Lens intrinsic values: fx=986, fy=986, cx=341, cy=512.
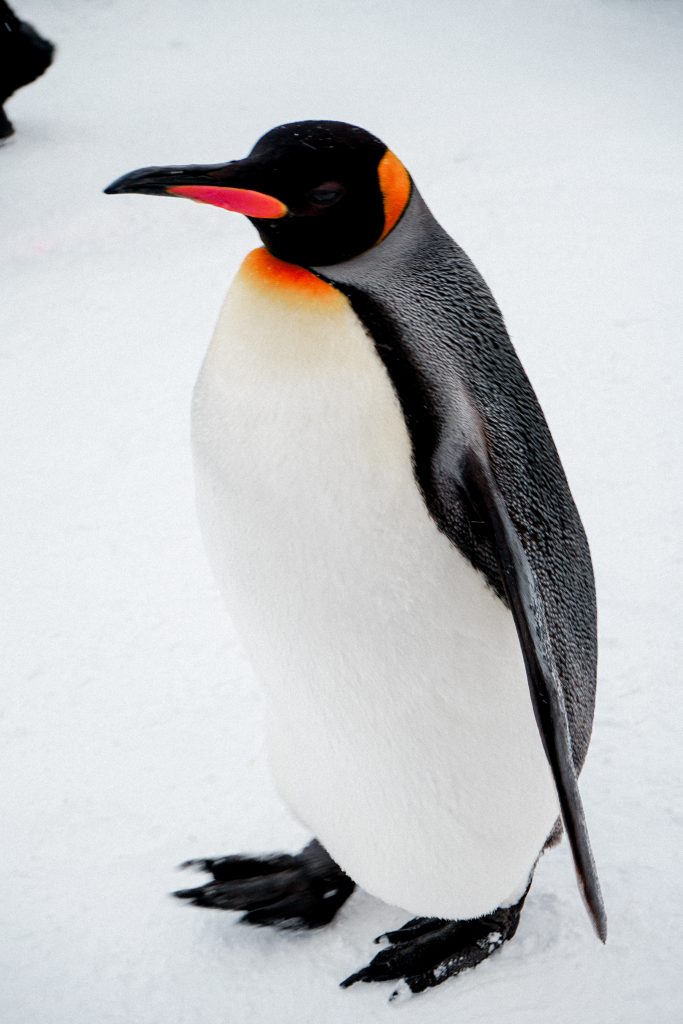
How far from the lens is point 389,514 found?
2.80 feet

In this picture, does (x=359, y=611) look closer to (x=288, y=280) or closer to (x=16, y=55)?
(x=288, y=280)

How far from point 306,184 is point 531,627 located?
1.35ft

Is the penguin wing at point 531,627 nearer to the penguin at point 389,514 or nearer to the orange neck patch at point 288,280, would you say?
the penguin at point 389,514

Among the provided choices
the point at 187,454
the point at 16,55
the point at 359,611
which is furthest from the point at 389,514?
the point at 16,55

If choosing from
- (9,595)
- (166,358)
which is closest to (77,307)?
(166,358)

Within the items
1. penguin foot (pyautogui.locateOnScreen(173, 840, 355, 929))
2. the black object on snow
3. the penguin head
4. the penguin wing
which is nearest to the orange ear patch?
the penguin head

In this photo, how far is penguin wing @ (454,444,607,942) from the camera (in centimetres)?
83

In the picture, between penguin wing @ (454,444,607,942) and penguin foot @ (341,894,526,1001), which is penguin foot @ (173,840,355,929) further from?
penguin wing @ (454,444,607,942)

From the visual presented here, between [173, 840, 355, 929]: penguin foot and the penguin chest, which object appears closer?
the penguin chest

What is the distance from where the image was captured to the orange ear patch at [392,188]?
2.67 ft

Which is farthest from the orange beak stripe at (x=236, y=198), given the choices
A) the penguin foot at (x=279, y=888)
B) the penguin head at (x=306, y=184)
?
the penguin foot at (x=279, y=888)

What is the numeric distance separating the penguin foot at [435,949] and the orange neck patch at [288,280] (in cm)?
76

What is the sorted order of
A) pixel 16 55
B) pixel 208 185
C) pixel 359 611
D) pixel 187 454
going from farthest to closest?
1. pixel 16 55
2. pixel 187 454
3. pixel 359 611
4. pixel 208 185

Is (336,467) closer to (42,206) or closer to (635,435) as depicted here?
(635,435)
